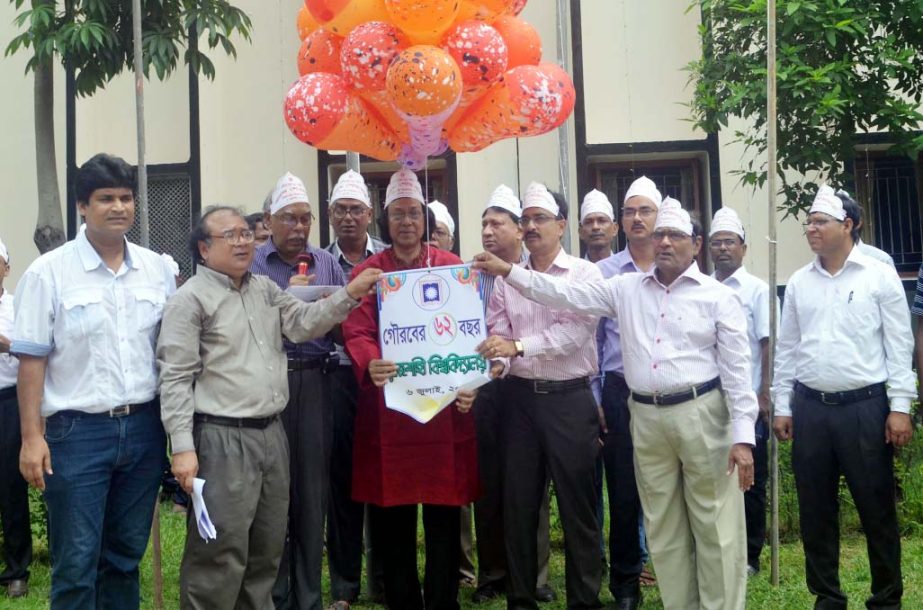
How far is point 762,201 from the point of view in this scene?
36.2ft

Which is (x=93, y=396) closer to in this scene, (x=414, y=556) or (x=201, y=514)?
(x=201, y=514)

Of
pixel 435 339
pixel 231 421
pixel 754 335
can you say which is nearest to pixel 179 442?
pixel 231 421

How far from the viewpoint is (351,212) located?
6.04 metres

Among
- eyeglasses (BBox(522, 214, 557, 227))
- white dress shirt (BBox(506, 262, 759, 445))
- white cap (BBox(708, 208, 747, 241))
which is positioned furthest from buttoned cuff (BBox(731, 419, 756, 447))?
white cap (BBox(708, 208, 747, 241))

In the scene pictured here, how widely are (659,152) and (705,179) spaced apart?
54cm

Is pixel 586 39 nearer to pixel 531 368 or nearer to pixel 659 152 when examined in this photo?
pixel 659 152

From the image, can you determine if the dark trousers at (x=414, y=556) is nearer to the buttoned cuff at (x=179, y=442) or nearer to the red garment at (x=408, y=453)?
the red garment at (x=408, y=453)

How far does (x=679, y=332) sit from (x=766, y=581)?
1.95 meters

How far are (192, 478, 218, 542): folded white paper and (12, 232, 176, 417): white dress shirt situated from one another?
16.0 inches

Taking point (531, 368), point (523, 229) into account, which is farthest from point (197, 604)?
point (523, 229)

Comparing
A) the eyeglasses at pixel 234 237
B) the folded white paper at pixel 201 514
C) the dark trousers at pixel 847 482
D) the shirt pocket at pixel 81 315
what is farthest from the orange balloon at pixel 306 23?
the dark trousers at pixel 847 482

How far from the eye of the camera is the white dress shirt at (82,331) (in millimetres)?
4410

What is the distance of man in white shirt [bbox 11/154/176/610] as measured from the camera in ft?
14.4

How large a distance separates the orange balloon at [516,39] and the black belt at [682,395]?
5.38 feet
